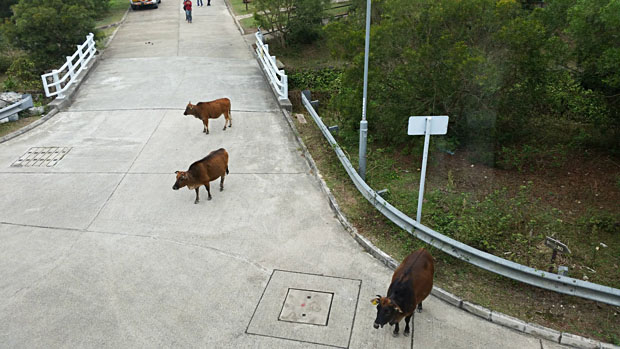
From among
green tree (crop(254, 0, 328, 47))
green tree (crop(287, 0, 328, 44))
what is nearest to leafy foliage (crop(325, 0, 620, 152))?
green tree (crop(254, 0, 328, 47))

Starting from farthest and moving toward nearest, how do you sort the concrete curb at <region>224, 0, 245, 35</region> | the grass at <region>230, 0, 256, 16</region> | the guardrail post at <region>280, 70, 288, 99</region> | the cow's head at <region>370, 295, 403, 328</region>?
the grass at <region>230, 0, 256, 16</region>
the concrete curb at <region>224, 0, 245, 35</region>
the guardrail post at <region>280, 70, 288, 99</region>
the cow's head at <region>370, 295, 403, 328</region>

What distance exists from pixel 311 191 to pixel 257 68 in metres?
10.3

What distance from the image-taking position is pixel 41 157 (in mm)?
11672

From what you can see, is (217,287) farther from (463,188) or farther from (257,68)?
(257,68)

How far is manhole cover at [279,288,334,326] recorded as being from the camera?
6535 mm

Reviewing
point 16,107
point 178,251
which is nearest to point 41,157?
point 16,107

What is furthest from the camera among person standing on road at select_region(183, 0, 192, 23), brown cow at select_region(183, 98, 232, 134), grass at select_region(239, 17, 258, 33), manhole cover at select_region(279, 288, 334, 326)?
person standing on road at select_region(183, 0, 192, 23)

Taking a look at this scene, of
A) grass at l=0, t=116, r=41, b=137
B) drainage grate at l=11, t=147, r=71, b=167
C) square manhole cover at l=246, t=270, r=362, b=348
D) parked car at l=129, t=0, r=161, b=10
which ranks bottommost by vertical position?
square manhole cover at l=246, t=270, r=362, b=348

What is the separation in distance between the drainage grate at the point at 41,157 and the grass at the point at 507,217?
20.0 feet

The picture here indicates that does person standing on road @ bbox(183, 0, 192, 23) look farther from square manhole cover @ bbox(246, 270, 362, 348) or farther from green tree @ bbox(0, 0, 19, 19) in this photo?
square manhole cover @ bbox(246, 270, 362, 348)

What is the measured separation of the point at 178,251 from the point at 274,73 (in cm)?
930

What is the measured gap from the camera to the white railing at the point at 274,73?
15047 millimetres

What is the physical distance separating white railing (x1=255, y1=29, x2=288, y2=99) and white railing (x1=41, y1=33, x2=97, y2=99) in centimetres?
667

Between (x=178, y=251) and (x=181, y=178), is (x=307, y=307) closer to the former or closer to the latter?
(x=178, y=251)
